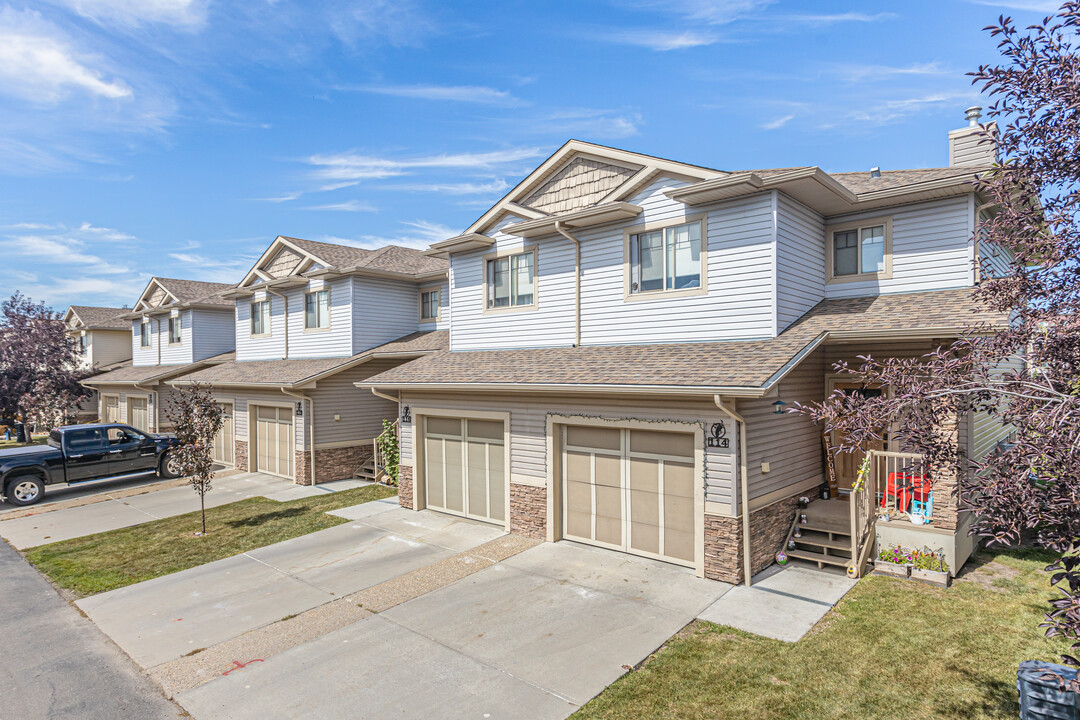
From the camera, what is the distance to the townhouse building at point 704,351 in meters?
9.27

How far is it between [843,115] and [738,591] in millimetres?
10256

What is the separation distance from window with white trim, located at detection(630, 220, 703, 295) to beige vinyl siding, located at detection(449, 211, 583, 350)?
1637 mm

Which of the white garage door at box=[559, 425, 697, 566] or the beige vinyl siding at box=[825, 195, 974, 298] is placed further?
the beige vinyl siding at box=[825, 195, 974, 298]

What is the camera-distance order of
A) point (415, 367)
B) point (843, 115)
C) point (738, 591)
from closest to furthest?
point (738, 591) → point (843, 115) → point (415, 367)

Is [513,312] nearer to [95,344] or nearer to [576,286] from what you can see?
[576,286]

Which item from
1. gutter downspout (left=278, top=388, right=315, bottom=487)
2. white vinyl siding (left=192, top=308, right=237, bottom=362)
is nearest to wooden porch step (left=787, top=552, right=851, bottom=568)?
gutter downspout (left=278, top=388, right=315, bottom=487)

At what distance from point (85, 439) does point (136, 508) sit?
12.5 feet

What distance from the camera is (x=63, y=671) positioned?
23.2 ft

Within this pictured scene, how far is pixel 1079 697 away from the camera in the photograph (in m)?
→ 4.78

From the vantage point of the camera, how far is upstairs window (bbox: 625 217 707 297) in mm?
10734

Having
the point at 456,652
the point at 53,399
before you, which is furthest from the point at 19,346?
the point at 456,652

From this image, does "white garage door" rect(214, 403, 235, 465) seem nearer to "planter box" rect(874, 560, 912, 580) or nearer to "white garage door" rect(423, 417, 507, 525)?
"white garage door" rect(423, 417, 507, 525)

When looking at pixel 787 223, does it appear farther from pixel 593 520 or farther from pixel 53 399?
pixel 53 399

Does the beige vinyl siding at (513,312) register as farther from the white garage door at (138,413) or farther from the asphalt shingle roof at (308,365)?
the white garage door at (138,413)
